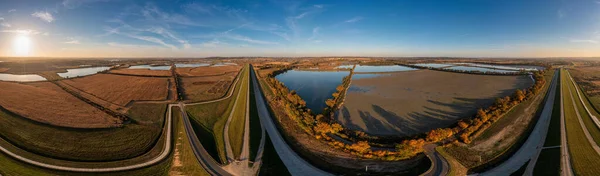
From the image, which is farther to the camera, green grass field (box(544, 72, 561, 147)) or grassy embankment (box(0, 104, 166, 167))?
green grass field (box(544, 72, 561, 147))

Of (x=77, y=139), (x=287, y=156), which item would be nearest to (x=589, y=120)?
(x=287, y=156)

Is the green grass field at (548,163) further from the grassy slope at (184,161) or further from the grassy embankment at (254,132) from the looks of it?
the grassy slope at (184,161)

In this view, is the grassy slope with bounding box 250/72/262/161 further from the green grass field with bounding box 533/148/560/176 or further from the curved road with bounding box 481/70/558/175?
the green grass field with bounding box 533/148/560/176

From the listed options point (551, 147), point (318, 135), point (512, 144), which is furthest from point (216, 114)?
point (551, 147)

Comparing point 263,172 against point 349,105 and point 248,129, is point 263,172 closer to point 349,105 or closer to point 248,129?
point 248,129

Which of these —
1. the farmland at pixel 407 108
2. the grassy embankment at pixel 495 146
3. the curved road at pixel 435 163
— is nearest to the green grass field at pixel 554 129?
the grassy embankment at pixel 495 146

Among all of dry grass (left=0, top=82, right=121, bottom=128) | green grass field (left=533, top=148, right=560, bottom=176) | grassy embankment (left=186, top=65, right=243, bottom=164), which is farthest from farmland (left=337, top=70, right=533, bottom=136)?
dry grass (left=0, top=82, right=121, bottom=128)

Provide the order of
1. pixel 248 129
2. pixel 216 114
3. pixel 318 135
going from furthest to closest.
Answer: pixel 216 114 → pixel 248 129 → pixel 318 135

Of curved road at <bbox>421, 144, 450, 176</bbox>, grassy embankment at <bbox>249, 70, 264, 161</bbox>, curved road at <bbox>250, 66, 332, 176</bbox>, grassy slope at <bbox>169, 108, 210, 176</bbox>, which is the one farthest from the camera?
grassy embankment at <bbox>249, 70, 264, 161</bbox>
